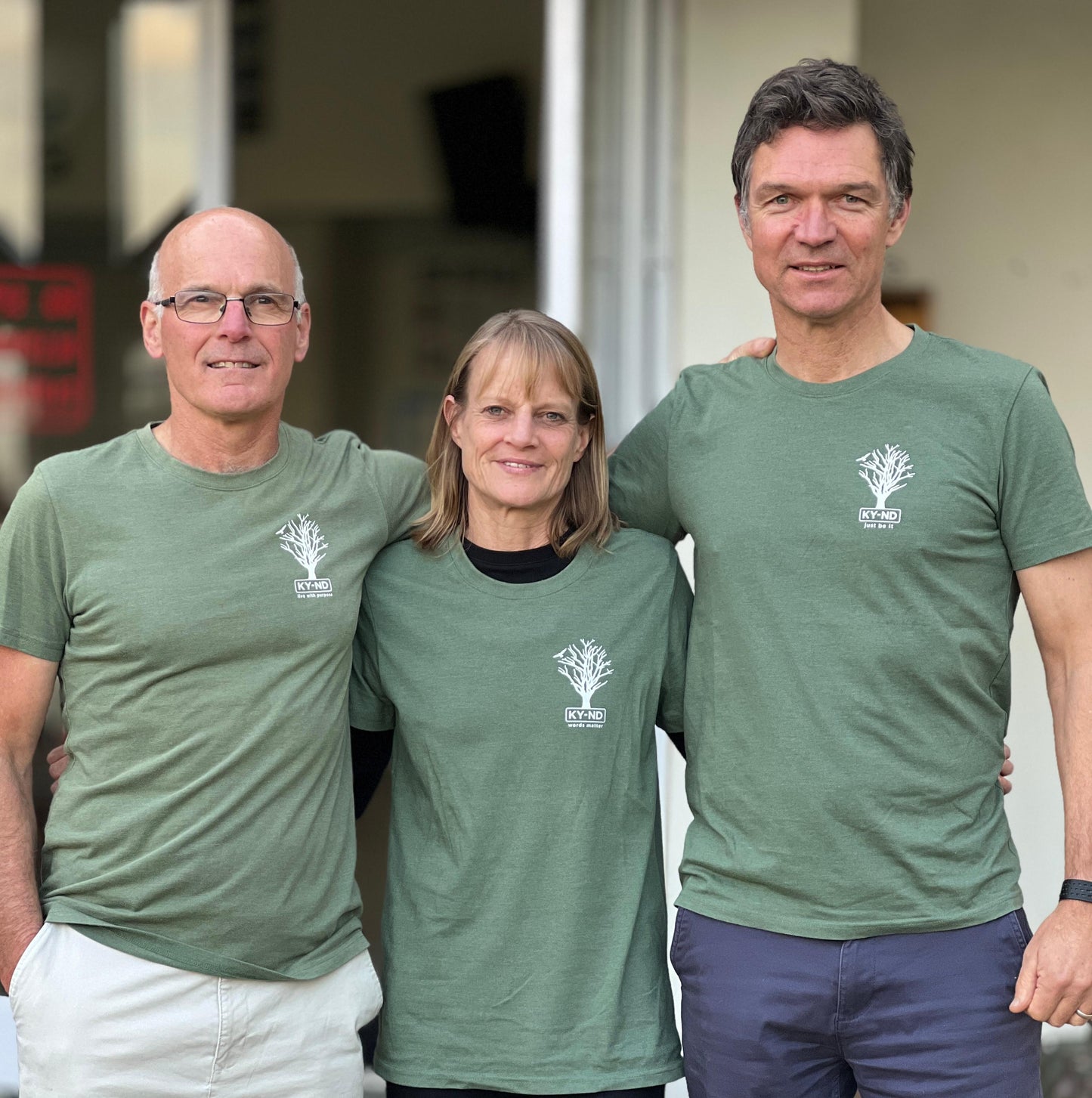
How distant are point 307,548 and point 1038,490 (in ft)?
3.67

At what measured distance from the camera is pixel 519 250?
280 inches

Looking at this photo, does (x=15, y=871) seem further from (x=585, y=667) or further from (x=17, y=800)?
(x=585, y=667)

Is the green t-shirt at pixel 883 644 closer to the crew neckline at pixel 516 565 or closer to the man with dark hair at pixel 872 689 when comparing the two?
the man with dark hair at pixel 872 689

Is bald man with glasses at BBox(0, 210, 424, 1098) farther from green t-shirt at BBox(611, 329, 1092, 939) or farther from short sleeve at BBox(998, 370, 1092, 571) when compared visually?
short sleeve at BBox(998, 370, 1092, 571)

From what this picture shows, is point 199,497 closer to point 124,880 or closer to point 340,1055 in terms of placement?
point 124,880

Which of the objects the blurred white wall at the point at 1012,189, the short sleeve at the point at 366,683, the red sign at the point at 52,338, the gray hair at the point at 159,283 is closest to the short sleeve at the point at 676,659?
the short sleeve at the point at 366,683

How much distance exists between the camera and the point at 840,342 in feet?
7.39

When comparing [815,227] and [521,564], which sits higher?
[815,227]

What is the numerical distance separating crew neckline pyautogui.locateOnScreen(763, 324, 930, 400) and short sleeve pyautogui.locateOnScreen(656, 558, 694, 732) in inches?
14.8

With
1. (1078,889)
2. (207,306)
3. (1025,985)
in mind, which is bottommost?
(1025,985)

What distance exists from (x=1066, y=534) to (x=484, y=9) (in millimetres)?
5031

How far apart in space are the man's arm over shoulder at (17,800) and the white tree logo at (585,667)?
79 centimetres

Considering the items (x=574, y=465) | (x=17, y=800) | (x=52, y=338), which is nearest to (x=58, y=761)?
(x=17, y=800)

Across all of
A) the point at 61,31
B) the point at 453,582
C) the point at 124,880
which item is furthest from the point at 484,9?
the point at 124,880
